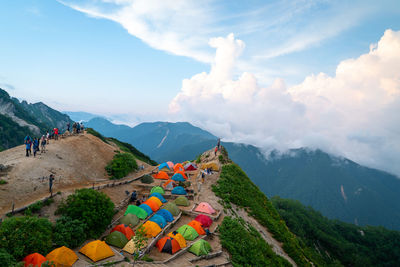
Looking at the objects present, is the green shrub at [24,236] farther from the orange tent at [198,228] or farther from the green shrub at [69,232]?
the orange tent at [198,228]

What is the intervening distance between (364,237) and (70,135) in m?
124

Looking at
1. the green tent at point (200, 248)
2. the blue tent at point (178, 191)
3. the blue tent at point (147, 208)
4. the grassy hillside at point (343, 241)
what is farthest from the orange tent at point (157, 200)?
the grassy hillside at point (343, 241)

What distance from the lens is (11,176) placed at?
68.9 ft

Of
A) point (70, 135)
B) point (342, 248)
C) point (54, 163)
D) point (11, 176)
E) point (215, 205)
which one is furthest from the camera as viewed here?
point (342, 248)

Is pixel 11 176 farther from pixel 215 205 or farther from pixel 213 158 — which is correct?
pixel 213 158

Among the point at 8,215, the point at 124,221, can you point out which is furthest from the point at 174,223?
the point at 8,215

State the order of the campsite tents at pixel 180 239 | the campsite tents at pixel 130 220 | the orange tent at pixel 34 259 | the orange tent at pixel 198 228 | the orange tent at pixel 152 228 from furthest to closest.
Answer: the orange tent at pixel 198 228 < the campsite tents at pixel 130 220 < the orange tent at pixel 152 228 < the campsite tents at pixel 180 239 < the orange tent at pixel 34 259

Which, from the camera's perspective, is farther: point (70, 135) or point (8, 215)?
point (70, 135)

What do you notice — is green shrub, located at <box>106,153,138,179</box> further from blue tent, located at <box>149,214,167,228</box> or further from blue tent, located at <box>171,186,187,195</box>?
blue tent, located at <box>149,214,167,228</box>

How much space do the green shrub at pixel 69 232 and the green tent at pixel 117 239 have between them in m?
2.08

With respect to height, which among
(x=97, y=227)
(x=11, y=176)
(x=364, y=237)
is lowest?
(x=364, y=237)

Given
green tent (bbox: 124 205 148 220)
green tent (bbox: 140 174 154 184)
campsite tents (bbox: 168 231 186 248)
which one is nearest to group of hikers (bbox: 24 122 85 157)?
green tent (bbox: 124 205 148 220)

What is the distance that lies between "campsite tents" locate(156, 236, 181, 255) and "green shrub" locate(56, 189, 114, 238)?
5571 millimetres

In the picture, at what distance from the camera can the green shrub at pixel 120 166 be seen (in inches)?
1336
